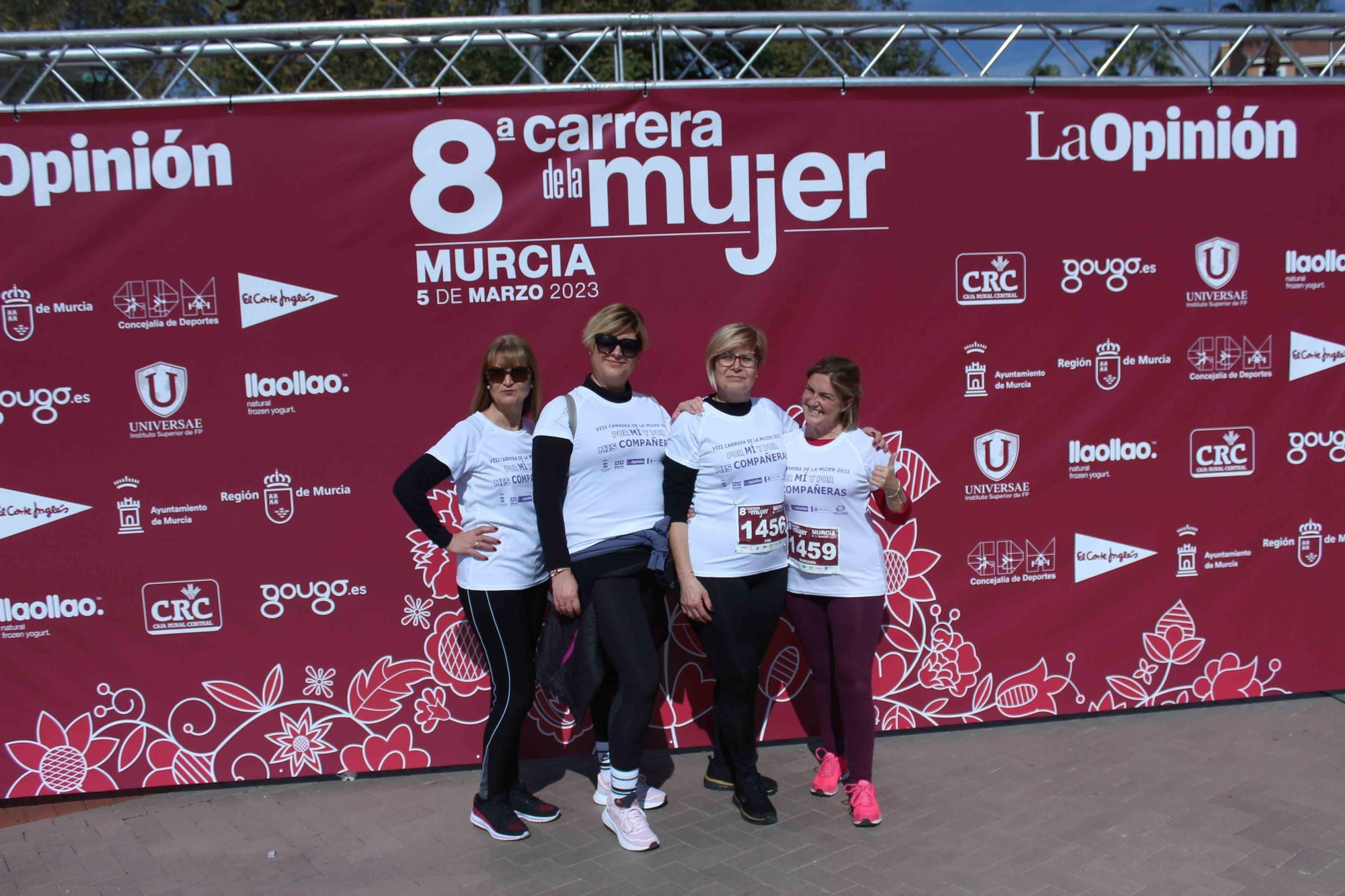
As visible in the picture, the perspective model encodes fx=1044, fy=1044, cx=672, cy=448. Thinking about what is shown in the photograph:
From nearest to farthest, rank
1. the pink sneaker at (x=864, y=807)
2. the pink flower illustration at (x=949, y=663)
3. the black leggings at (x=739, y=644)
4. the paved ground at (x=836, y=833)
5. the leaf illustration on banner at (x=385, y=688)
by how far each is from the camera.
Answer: the paved ground at (x=836, y=833) → the black leggings at (x=739, y=644) → the pink sneaker at (x=864, y=807) → the leaf illustration on banner at (x=385, y=688) → the pink flower illustration at (x=949, y=663)

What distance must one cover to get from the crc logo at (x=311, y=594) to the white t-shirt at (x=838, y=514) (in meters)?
1.86

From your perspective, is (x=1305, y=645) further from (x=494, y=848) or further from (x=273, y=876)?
(x=273, y=876)

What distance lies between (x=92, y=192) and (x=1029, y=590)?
421cm

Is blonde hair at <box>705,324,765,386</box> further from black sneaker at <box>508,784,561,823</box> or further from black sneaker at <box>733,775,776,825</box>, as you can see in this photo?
black sneaker at <box>508,784,561,823</box>

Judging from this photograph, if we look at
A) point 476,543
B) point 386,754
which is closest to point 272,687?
point 386,754

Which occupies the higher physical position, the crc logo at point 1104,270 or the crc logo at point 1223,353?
the crc logo at point 1104,270

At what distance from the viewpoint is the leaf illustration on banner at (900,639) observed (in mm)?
4547

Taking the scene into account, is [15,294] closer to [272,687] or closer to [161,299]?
[161,299]

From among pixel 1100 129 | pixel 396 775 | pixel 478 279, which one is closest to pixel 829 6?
pixel 1100 129

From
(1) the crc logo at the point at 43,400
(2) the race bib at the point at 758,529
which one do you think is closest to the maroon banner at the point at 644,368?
(1) the crc logo at the point at 43,400

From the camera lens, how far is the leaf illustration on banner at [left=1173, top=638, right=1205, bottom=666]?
185 inches

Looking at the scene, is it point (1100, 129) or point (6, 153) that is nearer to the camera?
point (6, 153)

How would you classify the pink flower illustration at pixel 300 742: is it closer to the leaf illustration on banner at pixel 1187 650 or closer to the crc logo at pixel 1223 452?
the leaf illustration on banner at pixel 1187 650

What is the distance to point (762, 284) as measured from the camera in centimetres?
437
